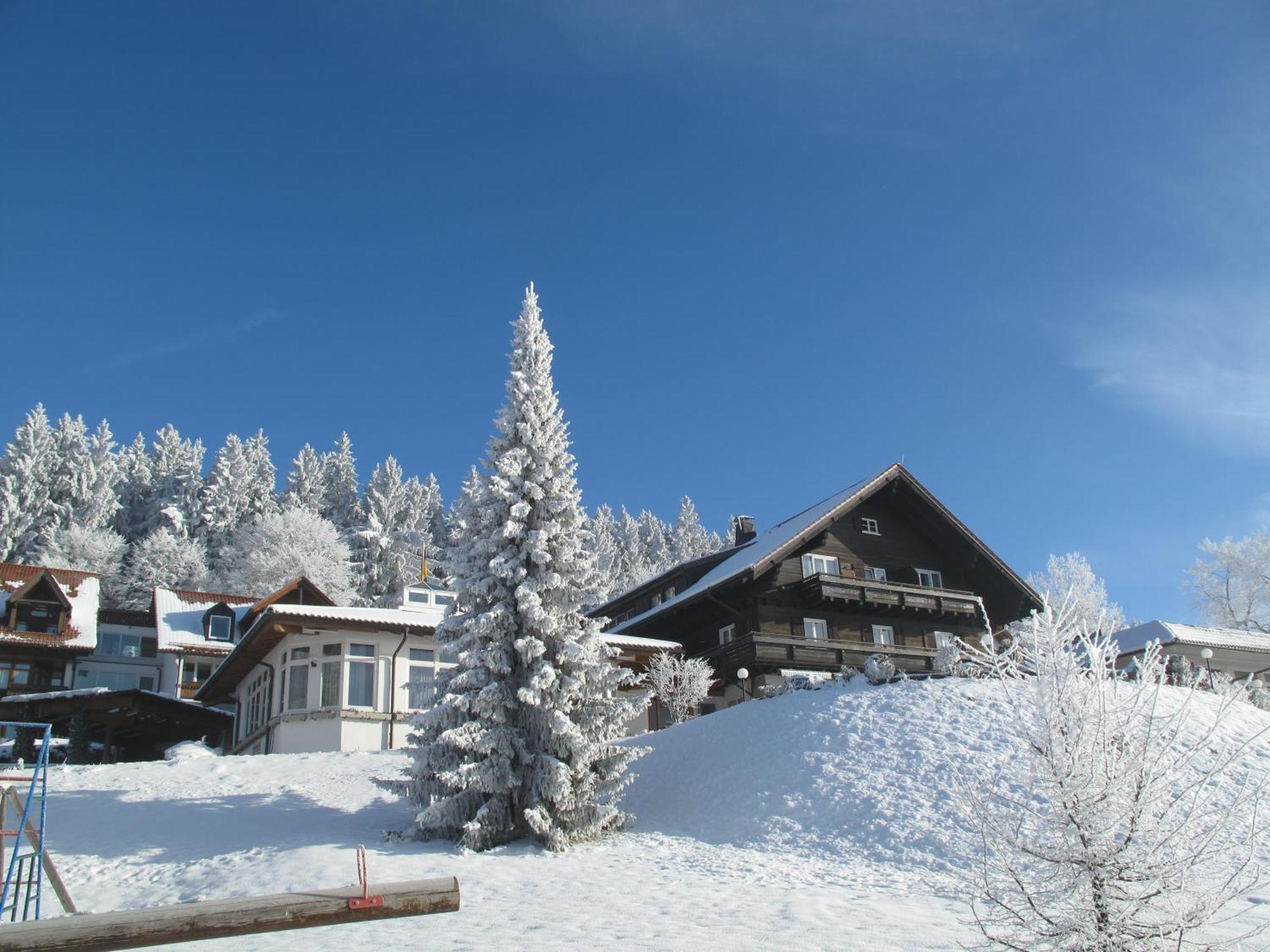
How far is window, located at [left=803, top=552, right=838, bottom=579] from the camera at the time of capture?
37438 mm

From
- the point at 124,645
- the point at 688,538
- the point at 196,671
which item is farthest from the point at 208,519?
the point at 688,538

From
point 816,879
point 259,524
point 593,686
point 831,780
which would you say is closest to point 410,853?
point 593,686

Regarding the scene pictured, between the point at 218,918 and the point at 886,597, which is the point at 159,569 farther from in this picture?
the point at 218,918

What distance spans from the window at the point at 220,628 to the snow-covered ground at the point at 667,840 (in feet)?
78.2

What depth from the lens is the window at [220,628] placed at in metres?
48.0

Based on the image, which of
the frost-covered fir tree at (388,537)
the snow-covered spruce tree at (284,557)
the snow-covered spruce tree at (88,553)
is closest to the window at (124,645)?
the snow-covered spruce tree at (284,557)

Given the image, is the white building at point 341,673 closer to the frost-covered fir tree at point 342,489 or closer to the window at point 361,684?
the window at point 361,684

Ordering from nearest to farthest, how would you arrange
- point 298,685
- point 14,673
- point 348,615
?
point 348,615 < point 298,685 < point 14,673

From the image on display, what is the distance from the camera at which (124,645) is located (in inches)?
2090

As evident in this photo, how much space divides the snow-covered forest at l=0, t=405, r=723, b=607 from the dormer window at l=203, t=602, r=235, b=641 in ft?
48.8

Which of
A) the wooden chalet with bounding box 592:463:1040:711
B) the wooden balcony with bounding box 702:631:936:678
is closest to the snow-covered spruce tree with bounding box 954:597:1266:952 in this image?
the wooden balcony with bounding box 702:631:936:678

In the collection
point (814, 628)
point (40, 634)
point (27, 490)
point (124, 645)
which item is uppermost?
point (27, 490)

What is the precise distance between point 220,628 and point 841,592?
31.2 m

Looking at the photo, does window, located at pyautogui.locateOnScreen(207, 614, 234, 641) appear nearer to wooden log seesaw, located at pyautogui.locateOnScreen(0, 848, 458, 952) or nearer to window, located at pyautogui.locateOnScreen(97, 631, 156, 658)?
window, located at pyautogui.locateOnScreen(97, 631, 156, 658)
